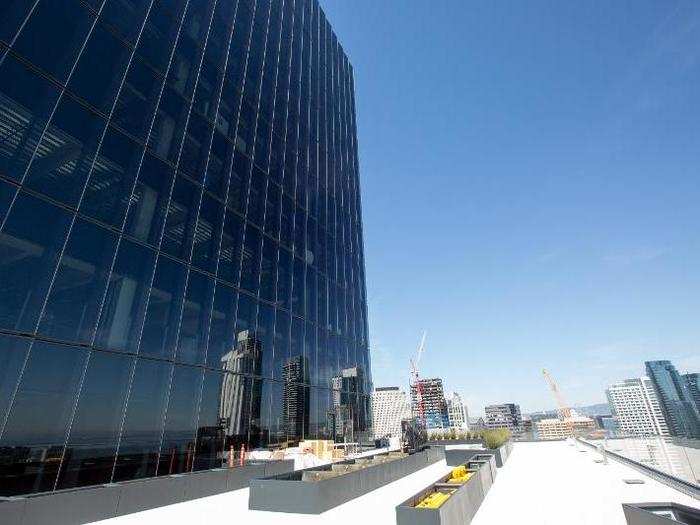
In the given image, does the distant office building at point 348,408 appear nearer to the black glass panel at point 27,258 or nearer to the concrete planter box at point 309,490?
the concrete planter box at point 309,490

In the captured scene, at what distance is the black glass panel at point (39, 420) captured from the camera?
968cm

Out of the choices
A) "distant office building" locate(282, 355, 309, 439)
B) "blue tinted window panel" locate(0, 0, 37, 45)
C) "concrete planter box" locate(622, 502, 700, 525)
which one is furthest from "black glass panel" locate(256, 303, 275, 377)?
"concrete planter box" locate(622, 502, 700, 525)

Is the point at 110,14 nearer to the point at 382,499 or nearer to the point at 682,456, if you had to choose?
the point at 382,499

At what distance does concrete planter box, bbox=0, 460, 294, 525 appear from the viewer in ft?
28.7

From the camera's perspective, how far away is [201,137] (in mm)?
19406

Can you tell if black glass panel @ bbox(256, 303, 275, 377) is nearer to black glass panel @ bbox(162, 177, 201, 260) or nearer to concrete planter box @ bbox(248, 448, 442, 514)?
black glass panel @ bbox(162, 177, 201, 260)

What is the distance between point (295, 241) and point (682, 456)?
80.4 ft

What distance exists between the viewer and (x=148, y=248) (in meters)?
15.0

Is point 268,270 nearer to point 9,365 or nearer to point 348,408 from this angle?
point 9,365

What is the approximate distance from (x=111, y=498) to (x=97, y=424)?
2.37 metres

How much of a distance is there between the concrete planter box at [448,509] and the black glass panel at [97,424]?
9.92 m

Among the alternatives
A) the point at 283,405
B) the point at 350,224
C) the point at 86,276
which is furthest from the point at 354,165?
the point at 86,276

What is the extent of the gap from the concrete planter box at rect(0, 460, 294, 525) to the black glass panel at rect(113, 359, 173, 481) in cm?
84

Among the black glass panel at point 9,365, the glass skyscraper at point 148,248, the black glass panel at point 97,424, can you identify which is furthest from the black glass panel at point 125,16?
the black glass panel at point 97,424
